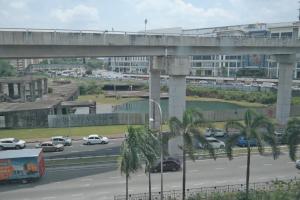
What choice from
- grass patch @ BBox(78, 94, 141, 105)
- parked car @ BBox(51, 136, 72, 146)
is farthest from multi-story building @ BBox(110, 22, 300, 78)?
parked car @ BBox(51, 136, 72, 146)

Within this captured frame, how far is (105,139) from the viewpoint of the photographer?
152 ft

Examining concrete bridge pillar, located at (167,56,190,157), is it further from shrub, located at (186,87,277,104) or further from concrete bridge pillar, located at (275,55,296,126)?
shrub, located at (186,87,277,104)

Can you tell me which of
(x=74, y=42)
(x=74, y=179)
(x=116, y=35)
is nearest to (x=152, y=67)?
(x=116, y=35)

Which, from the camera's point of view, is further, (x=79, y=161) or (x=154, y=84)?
(x=154, y=84)

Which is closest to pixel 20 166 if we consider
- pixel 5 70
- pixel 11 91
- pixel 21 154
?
pixel 21 154

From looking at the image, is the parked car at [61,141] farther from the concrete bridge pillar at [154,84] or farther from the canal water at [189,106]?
the canal water at [189,106]

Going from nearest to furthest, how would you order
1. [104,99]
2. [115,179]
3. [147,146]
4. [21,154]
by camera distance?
1. [147,146]
2. [21,154]
3. [115,179]
4. [104,99]

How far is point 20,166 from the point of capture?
30.2 m

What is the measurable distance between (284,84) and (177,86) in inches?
978

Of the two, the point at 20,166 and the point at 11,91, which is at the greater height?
the point at 11,91

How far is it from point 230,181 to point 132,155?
12.5m

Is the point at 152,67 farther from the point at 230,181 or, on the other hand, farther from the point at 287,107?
the point at 287,107

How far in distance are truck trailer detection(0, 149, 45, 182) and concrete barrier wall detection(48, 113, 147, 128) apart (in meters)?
25.2

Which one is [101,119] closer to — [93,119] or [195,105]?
[93,119]
